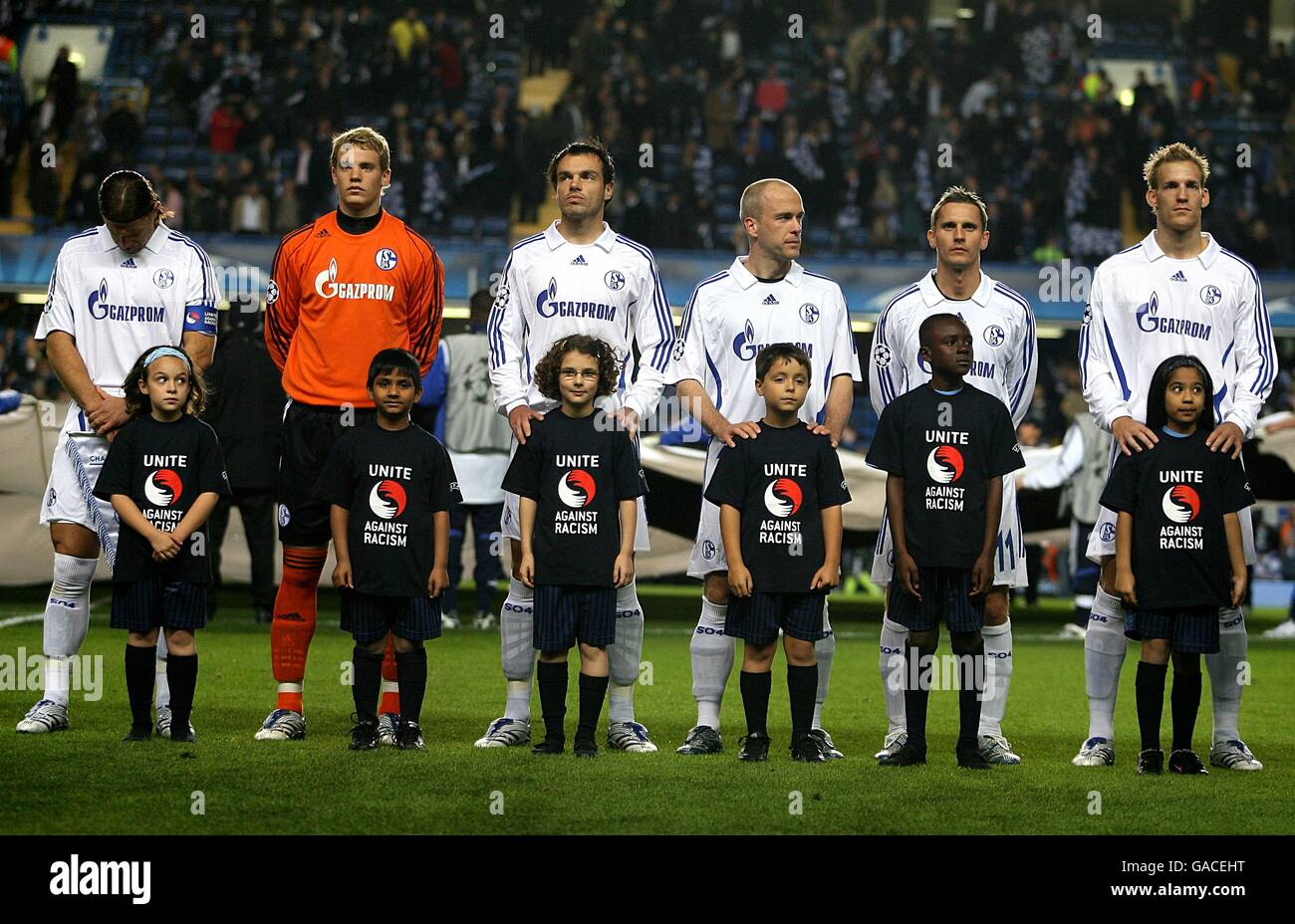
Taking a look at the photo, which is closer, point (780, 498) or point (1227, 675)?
point (780, 498)

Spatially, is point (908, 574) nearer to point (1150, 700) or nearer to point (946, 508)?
point (946, 508)

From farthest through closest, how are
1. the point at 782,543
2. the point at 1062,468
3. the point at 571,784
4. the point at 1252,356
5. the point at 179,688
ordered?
1. the point at 1062,468
2. the point at 1252,356
3. the point at 179,688
4. the point at 782,543
5. the point at 571,784

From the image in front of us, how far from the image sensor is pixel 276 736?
6004mm

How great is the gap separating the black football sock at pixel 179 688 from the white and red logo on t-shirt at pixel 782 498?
219cm

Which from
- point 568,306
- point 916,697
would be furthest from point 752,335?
point 916,697

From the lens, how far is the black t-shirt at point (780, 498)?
5828mm

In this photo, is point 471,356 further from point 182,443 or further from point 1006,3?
point 1006,3

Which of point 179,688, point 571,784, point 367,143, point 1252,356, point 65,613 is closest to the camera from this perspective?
point 571,784

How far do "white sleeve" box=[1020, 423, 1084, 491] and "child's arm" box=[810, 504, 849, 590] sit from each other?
669cm

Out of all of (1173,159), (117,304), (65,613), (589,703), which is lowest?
(589,703)

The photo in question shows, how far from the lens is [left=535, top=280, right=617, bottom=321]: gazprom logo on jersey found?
625 centimetres

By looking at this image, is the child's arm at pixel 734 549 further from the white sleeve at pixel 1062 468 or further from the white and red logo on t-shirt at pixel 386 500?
the white sleeve at pixel 1062 468

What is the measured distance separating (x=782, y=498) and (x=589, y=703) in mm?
1006

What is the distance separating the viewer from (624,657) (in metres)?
6.14
